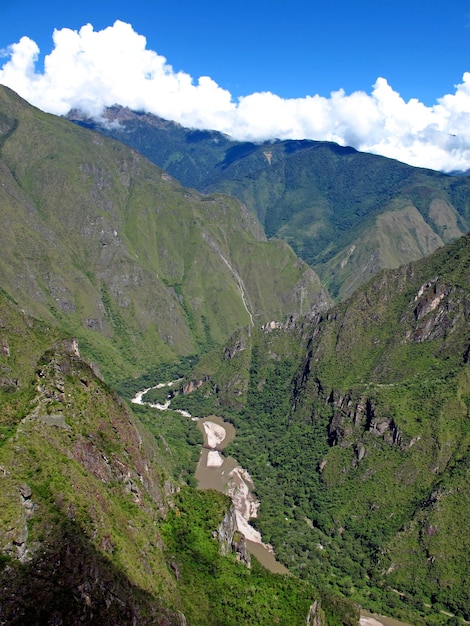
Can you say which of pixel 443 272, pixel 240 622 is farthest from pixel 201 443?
pixel 240 622

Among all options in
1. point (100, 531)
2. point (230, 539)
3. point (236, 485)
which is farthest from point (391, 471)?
point (100, 531)

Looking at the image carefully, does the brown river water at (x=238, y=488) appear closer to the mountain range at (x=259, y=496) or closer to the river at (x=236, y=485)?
the river at (x=236, y=485)

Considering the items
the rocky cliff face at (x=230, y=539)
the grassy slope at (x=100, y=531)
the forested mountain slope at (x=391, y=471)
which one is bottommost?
the forested mountain slope at (x=391, y=471)

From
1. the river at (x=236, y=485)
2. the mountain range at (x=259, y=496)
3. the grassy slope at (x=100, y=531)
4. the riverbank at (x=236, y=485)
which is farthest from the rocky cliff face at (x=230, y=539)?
the riverbank at (x=236, y=485)

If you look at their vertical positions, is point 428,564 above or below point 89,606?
below

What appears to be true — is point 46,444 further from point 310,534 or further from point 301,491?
point 301,491

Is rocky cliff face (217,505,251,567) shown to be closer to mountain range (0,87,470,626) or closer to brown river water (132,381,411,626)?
mountain range (0,87,470,626)

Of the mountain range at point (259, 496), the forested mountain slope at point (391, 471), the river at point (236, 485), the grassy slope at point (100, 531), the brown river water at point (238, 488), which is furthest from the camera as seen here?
the river at point (236, 485)

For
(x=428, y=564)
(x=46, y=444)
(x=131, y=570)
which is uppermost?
(x=46, y=444)

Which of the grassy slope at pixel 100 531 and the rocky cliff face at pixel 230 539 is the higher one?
the grassy slope at pixel 100 531

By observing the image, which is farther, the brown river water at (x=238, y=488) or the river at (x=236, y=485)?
the river at (x=236, y=485)

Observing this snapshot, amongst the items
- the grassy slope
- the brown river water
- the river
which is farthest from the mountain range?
the river
